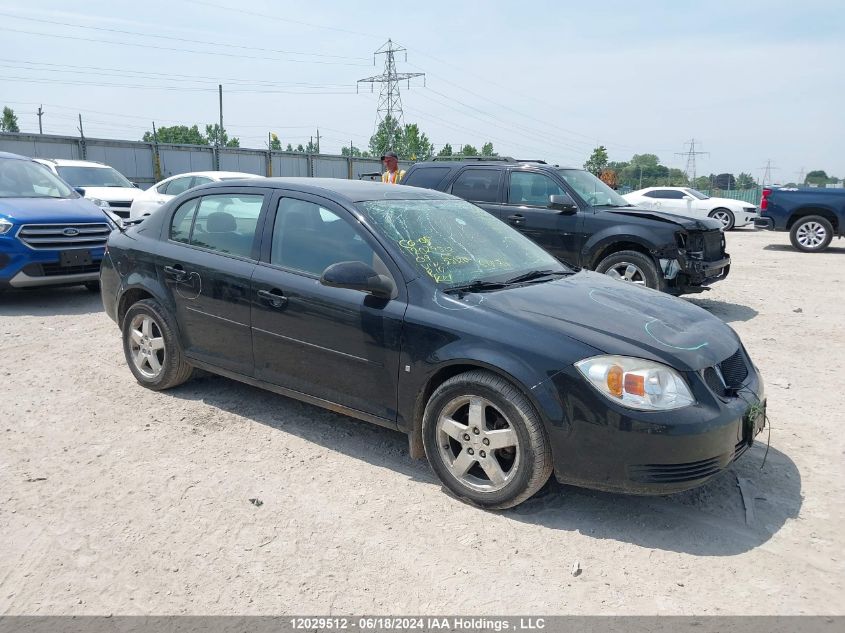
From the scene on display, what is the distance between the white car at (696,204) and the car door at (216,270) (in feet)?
60.6

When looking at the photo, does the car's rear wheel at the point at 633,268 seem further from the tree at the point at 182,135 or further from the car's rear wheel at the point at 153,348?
the tree at the point at 182,135

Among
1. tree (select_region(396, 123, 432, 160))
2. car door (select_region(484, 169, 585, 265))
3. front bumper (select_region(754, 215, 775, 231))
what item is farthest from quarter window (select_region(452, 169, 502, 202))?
tree (select_region(396, 123, 432, 160))

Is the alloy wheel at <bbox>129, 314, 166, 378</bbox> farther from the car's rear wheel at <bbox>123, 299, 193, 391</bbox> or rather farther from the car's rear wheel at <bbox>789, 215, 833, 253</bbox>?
the car's rear wheel at <bbox>789, 215, 833, 253</bbox>

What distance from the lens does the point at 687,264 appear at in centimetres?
789

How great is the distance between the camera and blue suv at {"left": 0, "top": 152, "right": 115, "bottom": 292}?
7.91m

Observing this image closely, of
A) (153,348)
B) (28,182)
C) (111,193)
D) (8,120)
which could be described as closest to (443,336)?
(153,348)

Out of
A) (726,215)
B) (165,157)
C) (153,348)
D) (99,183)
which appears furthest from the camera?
(165,157)

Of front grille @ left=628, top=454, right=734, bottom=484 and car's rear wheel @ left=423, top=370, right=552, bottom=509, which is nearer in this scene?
front grille @ left=628, top=454, right=734, bottom=484

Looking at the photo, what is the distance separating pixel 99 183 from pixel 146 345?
392 inches

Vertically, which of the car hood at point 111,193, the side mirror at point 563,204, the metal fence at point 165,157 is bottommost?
the car hood at point 111,193

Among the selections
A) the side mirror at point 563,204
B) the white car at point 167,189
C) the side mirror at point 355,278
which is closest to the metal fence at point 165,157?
the white car at point 167,189

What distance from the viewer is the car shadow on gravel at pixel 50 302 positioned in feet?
26.6

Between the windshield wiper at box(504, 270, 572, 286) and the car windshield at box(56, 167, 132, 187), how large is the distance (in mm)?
11647

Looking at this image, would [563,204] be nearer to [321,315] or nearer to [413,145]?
[321,315]
